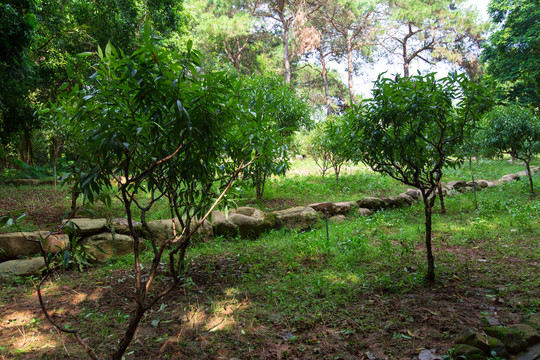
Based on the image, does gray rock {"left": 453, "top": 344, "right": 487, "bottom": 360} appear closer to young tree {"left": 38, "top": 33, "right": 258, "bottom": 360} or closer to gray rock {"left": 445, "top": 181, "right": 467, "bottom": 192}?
young tree {"left": 38, "top": 33, "right": 258, "bottom": 360}

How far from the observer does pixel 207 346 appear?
2.68m

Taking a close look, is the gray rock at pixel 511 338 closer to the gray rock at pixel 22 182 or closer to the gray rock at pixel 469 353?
the gray rock at pixel 469 353

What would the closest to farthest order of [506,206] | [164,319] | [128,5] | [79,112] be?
1. [79,112]
2. [164,319]
3. [506,206]
4. [128,5]

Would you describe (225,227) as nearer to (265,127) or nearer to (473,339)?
(265,127)

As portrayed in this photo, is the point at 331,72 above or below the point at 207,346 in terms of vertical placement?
above

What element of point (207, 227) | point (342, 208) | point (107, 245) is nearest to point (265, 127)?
point (207, 227)

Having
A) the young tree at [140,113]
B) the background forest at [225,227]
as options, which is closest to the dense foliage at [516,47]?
the background forest at [225,227]

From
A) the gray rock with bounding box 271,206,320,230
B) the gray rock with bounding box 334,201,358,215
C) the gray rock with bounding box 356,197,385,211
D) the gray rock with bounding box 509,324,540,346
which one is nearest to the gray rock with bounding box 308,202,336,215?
the gray rock with bounding box 334,201,358,215

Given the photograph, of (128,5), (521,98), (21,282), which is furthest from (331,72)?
(21,282)

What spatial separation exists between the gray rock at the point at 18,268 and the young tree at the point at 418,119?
15.3 ft

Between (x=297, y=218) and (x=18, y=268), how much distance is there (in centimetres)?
470

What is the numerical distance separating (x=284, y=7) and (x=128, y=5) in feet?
42.8

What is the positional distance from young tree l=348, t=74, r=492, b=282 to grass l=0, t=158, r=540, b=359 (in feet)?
2.30

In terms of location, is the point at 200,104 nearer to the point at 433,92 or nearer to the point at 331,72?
the point at 433,92
